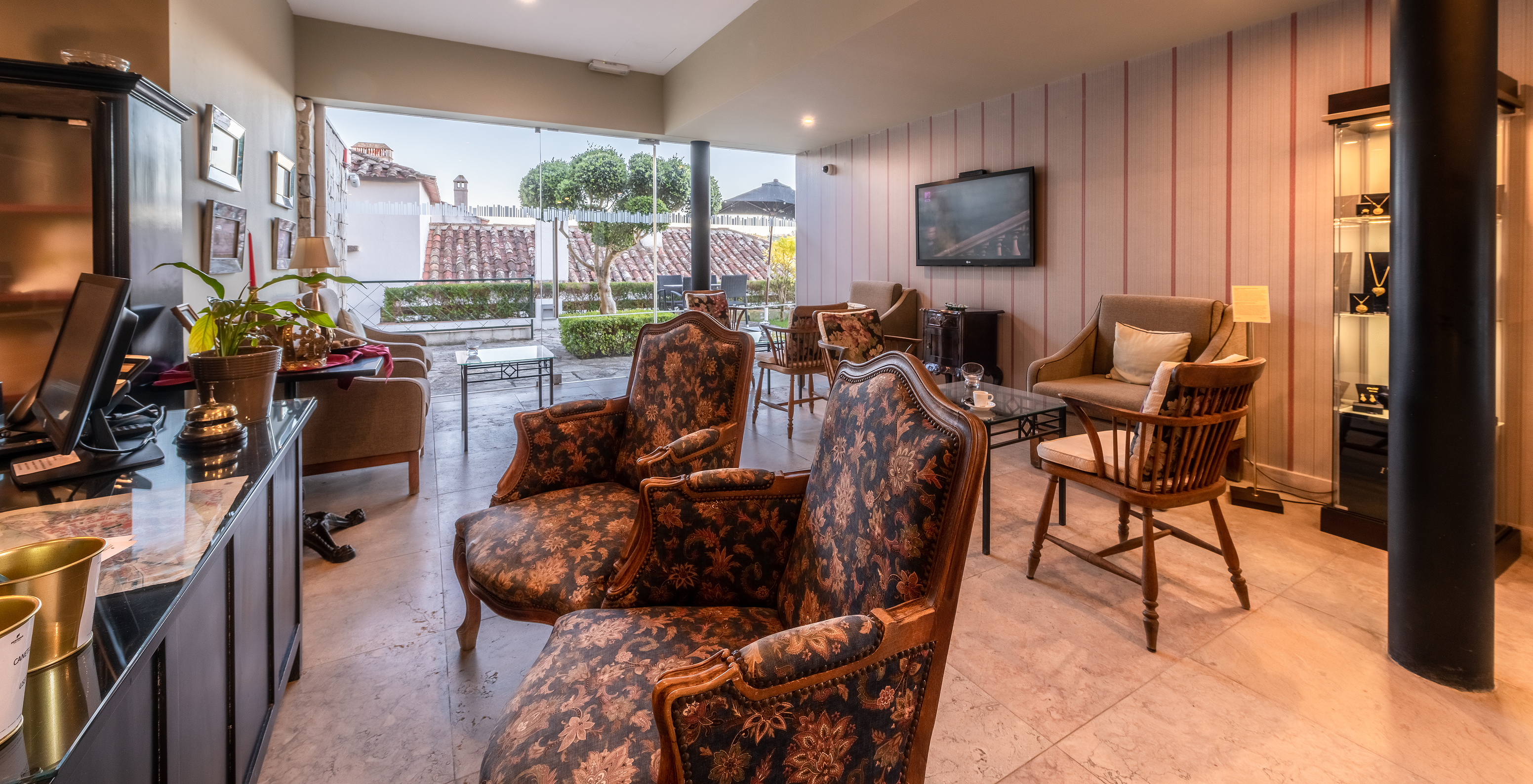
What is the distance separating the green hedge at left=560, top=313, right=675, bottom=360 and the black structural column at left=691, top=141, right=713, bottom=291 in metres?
0.68

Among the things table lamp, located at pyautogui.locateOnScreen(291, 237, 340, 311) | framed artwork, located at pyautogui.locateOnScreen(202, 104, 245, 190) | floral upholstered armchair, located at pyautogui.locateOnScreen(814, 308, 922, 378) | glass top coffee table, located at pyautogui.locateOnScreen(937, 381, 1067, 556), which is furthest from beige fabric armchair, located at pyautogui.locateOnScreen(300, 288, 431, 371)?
glass top coffee table, located at pyautogui.locateOnScreen(937, 381, 1067, 556)

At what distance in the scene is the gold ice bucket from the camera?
0.72 meters

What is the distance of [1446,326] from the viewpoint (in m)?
1.95

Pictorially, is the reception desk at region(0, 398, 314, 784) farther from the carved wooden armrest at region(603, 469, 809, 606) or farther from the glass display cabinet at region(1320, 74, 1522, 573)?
the glass display cabinet at region(1320, 74, 1522, 573)

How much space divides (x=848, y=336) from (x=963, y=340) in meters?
1.30

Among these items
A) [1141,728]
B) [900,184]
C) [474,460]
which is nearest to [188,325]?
[474,460]

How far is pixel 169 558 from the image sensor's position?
3.26 feet

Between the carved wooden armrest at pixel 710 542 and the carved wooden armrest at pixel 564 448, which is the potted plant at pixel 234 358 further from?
the carved wooden armrest at pixel 710 542

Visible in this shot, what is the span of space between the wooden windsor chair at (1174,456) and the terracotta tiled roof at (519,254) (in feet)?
19.8

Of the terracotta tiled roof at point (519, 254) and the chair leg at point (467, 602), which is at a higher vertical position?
the terracotta tiled roof at point (519, 254)

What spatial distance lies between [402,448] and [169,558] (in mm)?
2862

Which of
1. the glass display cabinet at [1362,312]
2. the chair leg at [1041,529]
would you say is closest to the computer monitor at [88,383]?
the chair leg at [1041,529]

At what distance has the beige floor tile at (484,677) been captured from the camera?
5.79 ft

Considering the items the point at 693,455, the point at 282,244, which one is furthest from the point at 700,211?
the point at 693,455
